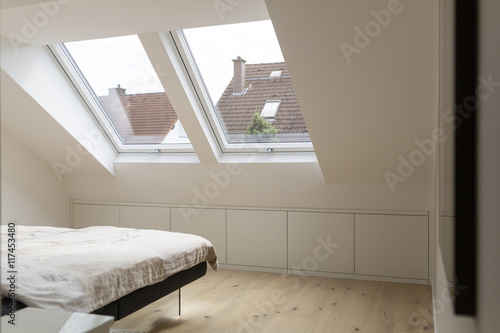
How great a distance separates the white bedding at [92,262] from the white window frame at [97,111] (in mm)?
1484

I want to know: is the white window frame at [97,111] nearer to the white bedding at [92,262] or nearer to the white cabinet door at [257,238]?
the white cabinet door at [257,238]

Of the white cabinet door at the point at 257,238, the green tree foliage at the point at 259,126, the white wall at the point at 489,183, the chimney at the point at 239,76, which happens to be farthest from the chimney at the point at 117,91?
the white wall at the point at 489,183

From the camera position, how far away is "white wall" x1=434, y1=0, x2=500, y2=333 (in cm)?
51

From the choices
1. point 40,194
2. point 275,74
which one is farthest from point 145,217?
point 275,74

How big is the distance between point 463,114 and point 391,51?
7.70ft

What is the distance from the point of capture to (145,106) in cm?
465

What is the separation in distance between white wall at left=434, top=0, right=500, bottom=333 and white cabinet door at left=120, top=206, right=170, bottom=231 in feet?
15.8

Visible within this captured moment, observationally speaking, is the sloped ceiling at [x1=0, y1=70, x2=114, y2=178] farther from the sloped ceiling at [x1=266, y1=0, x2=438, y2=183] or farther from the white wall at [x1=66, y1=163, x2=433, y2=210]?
the sloped ceiling at [x1=266, y1=0, x2=438, y2=183]

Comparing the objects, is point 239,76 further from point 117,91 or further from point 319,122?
point 117,91

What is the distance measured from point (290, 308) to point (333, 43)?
200 cm

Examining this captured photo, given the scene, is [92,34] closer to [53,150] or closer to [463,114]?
[53,150]

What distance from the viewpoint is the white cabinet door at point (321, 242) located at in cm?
452

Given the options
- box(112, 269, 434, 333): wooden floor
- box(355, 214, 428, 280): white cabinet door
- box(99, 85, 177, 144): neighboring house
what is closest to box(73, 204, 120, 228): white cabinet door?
box(99, 85, 177, 144): neighboring house

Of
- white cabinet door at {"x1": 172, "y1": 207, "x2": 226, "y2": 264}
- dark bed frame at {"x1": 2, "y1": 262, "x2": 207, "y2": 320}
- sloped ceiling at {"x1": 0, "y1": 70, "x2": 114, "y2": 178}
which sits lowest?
dark bed frame at {"x1": 2, "y1": 262, "x2": 207, "y2": 320}
